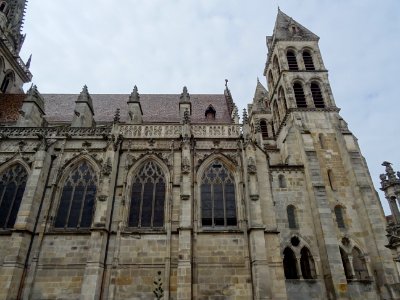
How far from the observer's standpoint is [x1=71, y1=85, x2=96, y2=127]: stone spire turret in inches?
602

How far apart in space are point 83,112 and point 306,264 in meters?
14.6

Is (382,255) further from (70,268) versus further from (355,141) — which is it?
(70,268)

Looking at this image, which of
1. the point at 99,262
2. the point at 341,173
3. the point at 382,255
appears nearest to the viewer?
the point at 99,262

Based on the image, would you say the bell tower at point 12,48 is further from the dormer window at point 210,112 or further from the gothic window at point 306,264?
the gothic window at point 306,264

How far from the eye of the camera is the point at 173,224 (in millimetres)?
12023

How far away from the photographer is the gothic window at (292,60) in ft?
77.9

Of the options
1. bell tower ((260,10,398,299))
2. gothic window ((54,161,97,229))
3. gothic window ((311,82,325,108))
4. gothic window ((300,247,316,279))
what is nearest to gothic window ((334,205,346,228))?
bell tower ((260,10,398,299))

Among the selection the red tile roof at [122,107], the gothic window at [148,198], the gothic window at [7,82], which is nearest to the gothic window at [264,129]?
the red tile roof at [122,107]

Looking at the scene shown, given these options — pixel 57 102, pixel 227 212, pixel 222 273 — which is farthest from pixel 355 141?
pixel 57 102

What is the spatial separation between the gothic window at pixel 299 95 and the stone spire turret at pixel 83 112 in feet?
47.3

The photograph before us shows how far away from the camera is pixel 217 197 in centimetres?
1295

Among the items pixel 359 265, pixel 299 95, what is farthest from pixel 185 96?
pixel 359 265

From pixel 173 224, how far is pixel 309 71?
17.2m

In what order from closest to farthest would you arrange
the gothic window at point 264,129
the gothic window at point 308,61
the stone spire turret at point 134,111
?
the stone spire turret at point 134,111, the gothic window at point 308,61, the gothic window at point 264,129
